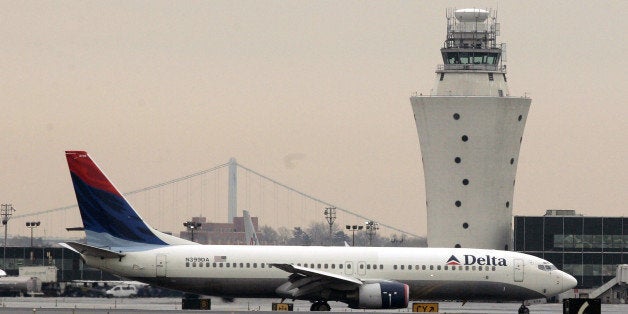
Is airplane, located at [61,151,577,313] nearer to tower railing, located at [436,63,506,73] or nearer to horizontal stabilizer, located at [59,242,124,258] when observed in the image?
horizontal stabilizer, located at [59,242,124,258]

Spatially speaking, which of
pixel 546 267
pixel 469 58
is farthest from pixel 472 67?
pixel 546 267

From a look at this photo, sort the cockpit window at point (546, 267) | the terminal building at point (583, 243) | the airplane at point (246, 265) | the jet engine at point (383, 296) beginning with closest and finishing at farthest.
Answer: the jet engine at point (383, 296) → the airplane at point (246, 265) → the cockpit window at point (546, 267) → the terminal building at point (583, 243)

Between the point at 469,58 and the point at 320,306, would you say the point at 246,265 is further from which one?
the point at 469,58

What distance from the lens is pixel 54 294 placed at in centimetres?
9625

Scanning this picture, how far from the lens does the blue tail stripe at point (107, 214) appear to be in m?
67.0

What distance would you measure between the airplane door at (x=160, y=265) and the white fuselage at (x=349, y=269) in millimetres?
47

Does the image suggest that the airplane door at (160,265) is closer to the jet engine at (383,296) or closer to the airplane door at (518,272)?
the jet engine at (383,296)

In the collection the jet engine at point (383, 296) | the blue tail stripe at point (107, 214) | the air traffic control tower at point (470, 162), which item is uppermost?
the air traffic control tower at point (470, 162)

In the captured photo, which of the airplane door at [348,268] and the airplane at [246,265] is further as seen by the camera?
the airplane door at [348,268]

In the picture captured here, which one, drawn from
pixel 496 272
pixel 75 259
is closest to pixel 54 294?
pixel 75 259

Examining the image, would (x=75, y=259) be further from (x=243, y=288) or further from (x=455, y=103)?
(x=243, y=288)

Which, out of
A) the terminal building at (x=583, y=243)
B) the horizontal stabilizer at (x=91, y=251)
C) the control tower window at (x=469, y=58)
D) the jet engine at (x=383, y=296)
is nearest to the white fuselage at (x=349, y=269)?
the horizontal stabilizer at (x=91, y=251)

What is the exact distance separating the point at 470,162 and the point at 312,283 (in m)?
55.9

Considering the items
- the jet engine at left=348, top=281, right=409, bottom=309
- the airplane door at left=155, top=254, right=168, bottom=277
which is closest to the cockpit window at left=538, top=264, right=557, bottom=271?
the jet engine at left=348, top=281, right=409, bottom=309
